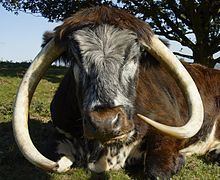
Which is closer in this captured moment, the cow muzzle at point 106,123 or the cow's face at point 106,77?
the cow muzzle at point 106,123

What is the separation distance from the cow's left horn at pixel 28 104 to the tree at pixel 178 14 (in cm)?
1592

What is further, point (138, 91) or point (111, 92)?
point (138, 91)

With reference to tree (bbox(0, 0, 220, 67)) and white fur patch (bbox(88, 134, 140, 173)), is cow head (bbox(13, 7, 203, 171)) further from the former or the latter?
tree (bbox(0, 0, 220, 67))

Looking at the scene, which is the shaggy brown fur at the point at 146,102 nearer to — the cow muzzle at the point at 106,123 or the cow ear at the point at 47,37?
the cow ear at the point at 47,37

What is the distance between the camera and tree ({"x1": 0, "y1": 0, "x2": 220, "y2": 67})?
22.0 meters

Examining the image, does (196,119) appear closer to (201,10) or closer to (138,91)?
A: (138,91)

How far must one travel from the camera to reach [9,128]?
8266 mm

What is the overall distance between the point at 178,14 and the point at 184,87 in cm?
1828

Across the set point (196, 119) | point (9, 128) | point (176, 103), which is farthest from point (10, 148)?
point (196, 119)

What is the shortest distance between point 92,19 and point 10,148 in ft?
8.77

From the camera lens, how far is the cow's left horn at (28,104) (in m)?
4.86

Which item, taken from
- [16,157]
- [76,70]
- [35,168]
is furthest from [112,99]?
[16,157]

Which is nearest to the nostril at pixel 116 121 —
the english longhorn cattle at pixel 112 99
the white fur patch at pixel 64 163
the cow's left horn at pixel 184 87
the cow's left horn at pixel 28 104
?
the english longhorn cattle at pixel 112 99

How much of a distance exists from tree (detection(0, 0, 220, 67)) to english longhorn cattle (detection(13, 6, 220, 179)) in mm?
15223
